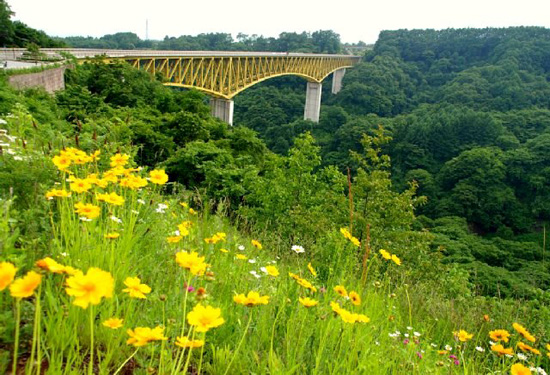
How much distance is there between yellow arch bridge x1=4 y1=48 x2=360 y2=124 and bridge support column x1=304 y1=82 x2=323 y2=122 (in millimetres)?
2940

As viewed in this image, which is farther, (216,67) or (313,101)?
(313,101)

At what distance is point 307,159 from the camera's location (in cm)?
964

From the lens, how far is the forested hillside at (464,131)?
2630cm

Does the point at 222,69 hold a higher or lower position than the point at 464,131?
higher

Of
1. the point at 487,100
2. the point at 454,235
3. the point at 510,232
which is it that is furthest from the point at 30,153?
the point at 487,100

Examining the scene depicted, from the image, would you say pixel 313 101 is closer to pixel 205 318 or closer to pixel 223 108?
pixel 223 108

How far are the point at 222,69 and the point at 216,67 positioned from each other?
453 mm

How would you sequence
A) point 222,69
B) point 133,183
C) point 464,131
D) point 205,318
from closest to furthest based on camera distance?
1. point 205,318
2. point 133,183
3. point 222,69
4. point 464,131

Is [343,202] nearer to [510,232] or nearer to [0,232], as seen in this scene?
[0,232]

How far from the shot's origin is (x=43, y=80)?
12.5 metres

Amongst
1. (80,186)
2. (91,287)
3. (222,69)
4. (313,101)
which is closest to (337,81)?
(313,101)

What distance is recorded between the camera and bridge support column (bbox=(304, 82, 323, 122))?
54.6 meters

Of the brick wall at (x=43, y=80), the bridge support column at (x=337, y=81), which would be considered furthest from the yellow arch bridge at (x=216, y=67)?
the bridge support column at (x=337, y=81)

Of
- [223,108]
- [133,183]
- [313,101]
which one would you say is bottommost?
[313,101]
